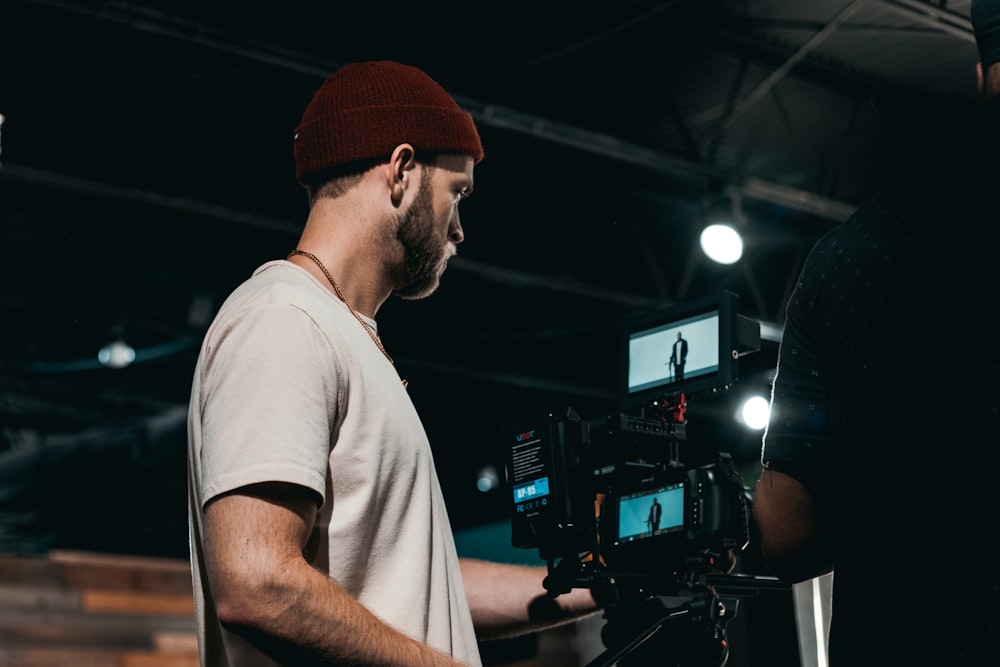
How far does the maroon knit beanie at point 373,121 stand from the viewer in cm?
157

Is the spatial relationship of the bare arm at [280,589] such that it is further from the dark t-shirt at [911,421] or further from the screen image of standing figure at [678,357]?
the screen image of standing figure at [678,357]

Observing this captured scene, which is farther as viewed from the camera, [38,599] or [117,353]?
[117,353]

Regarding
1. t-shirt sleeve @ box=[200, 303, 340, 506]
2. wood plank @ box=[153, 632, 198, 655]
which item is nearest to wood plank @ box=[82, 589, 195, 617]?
wood plank @ box=[153, 632, 198, 655]

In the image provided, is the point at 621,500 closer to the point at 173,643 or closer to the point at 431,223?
the point at 431,223

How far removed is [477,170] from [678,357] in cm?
504

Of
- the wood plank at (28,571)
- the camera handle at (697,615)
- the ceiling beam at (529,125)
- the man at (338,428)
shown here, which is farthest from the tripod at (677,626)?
the wood plank at (28,571)

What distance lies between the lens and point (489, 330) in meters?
9.17

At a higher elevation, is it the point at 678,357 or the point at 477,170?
the point at 477,170

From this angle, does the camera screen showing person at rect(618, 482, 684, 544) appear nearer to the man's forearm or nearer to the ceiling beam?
the man's forearm

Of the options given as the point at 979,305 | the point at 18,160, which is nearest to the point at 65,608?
the point at 18,160

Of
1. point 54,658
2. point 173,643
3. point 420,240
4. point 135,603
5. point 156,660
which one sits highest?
point 135,603

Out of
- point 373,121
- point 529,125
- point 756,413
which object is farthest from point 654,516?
point 756,413

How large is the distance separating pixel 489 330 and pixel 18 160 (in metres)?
3.89

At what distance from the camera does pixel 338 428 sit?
1.35 meters
